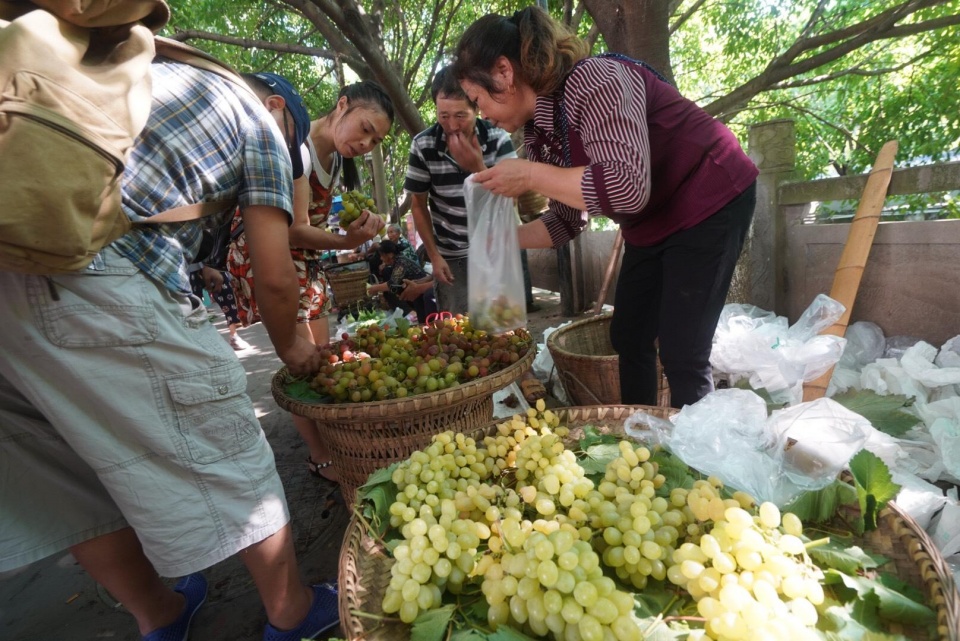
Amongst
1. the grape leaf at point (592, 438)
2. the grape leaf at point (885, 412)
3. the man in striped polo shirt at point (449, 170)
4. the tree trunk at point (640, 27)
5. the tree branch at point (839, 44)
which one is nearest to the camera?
the grape leaf at point (592, 438)

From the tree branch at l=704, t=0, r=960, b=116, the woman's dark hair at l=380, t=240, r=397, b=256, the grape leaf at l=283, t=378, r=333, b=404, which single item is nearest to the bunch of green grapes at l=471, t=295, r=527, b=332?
the grape leaf at l=283, t=378, r=333, b=404

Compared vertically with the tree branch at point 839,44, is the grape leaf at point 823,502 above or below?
below

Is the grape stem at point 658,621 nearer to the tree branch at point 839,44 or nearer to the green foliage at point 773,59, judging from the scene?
the green foliage at point 773,59

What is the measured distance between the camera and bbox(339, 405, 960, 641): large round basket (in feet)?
2.58

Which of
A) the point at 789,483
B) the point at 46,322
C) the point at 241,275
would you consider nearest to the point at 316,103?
the point at 241,275

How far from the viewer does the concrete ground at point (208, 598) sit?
1896mm

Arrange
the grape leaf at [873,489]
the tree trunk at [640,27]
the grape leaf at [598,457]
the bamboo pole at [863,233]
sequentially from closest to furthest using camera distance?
the grape leaf at [873,489] < the grape leaf at [598,457] < the bamboo pole at [863,233] < the tree trunk at [640,27]

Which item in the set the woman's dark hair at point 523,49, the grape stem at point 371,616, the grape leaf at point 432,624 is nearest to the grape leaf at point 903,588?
the grape leaf at point 432,624

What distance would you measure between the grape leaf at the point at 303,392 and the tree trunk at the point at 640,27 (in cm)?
310

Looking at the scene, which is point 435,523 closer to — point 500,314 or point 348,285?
point 500,314

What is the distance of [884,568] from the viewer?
93cm

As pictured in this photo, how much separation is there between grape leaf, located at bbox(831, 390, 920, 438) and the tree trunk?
8.22 feet

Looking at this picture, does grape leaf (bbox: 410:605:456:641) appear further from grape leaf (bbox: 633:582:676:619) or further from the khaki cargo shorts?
the khaki cargo shorts

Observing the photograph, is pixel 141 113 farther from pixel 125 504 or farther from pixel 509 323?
pixel 509 323
